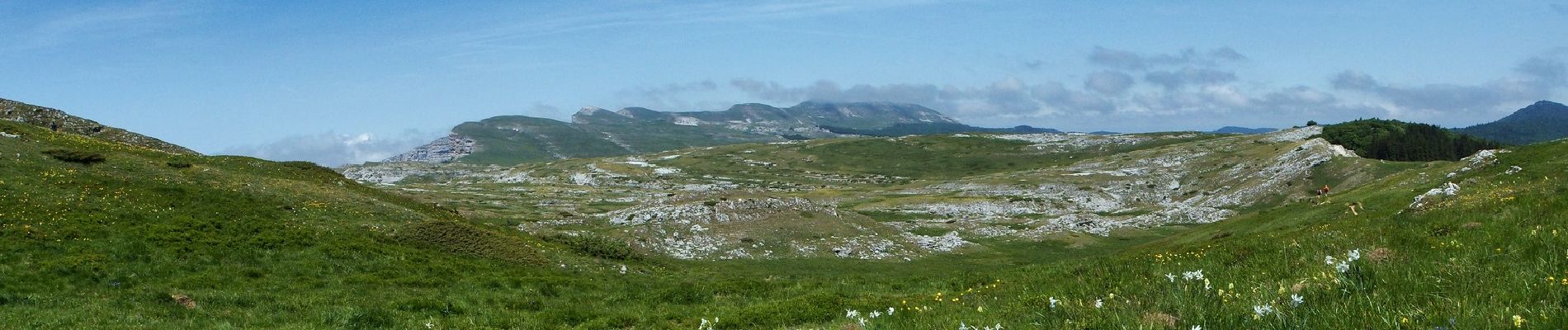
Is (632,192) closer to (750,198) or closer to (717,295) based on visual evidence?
(750,198)

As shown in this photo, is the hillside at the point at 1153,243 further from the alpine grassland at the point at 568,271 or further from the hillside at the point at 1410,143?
the hillside at the point at 1410,143

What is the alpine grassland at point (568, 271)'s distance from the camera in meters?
8.84

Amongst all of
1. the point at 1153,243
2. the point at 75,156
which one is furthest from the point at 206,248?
the point at 1153,243

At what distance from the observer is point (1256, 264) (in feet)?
44.1

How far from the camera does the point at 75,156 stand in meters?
42.3

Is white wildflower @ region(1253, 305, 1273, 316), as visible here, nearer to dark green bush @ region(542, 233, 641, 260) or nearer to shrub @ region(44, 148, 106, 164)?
dark green bush @ region(542, 233, 641, 260)

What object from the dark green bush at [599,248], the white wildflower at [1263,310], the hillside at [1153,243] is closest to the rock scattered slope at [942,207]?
the hillside at [1153,243]

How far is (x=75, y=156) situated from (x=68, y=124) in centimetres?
3977

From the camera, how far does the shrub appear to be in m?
41.7

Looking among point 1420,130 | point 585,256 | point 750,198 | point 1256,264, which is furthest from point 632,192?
point 1256,264

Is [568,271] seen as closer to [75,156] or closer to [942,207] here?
[75,156]

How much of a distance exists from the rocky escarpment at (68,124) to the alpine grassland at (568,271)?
20.8 m

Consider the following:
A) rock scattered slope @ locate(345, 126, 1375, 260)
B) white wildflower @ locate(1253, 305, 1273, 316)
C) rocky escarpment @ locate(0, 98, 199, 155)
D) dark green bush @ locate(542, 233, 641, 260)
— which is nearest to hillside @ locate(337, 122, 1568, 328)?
white wildflower @ locate(1253, 305, 1273, 316)

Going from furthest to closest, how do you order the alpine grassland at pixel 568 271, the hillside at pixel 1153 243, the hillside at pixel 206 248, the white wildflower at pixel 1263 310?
the hillside at pixel 206 248, the alpine grassland at pixel 568 271, the hillside at pixel 1153 243, the white wildflower at pixel 1263 310
